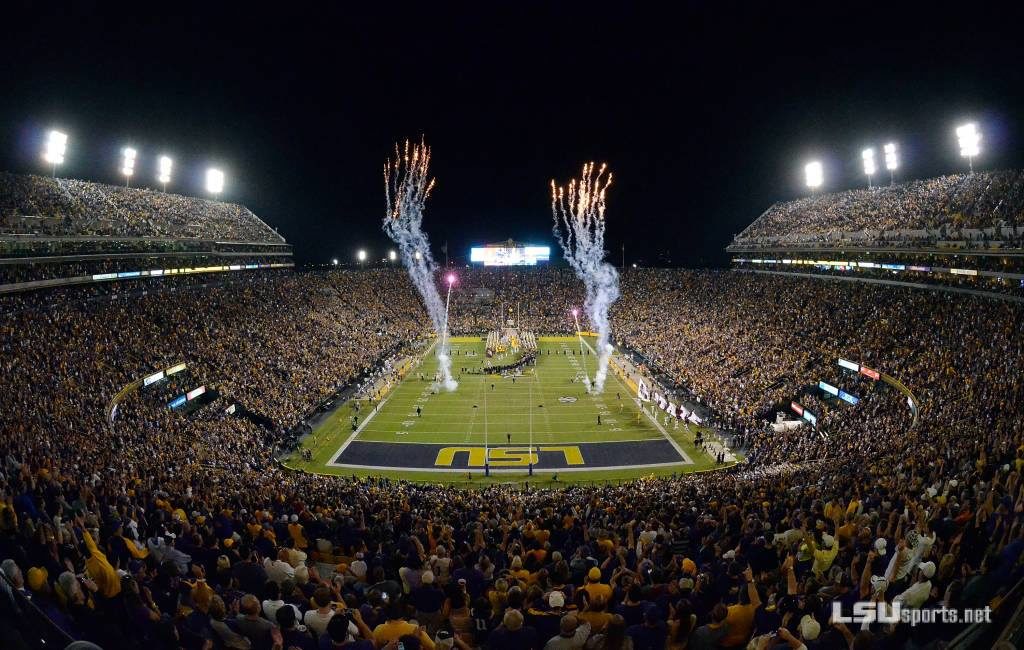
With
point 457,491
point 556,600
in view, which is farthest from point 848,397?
point 556,600

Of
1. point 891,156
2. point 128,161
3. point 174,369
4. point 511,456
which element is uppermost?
point 128,161

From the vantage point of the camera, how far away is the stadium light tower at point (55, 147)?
1800 inches

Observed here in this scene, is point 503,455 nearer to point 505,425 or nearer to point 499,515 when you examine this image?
point 505,425

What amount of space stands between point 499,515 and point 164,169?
208 ft

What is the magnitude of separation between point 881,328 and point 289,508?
119 ft

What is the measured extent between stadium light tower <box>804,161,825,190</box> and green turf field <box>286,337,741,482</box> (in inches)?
1501

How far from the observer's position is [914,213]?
4691cm

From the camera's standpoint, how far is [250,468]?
24.5 metres

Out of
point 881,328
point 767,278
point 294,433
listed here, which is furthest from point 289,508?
point 767,278

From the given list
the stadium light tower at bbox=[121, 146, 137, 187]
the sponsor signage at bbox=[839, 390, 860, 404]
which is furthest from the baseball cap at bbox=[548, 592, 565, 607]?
the stadium light tower at bbox=[121, 146, 137, 187]

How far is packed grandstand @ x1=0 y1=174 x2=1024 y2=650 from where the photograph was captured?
19.4 ft

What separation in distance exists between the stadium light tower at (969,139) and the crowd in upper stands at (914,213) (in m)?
2.21

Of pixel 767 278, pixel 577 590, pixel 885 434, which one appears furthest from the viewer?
pixel 767 278

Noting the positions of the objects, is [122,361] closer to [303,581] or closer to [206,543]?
[206,543]
